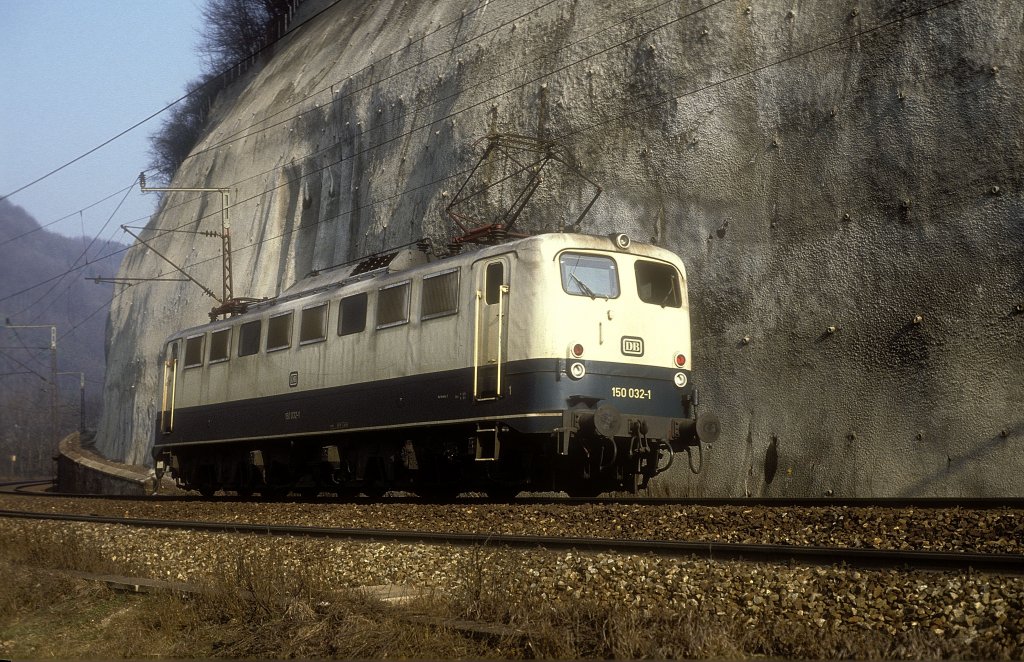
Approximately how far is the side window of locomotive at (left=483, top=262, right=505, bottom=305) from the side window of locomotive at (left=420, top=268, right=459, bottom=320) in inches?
22.5

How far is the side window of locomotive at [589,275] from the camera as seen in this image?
13.7 meters

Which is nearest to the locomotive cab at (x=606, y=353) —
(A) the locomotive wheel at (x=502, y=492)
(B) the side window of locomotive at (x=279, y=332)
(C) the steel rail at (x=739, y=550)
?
(A) the locomotive wheel at (x=502, y=492)

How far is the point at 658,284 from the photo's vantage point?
14.8 m

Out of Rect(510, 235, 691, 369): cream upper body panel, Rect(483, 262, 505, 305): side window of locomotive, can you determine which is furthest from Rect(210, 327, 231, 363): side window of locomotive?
Rect(510, 235, 691, 369): cream upper body panel

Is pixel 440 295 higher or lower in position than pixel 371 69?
lower

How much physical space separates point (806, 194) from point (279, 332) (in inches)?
388

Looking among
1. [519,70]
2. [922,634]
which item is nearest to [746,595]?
[922,634]

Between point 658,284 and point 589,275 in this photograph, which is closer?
point 589,275

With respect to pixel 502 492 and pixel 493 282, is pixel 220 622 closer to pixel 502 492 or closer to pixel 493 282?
pixel 493 282

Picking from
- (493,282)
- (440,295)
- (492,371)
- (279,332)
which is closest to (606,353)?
(492,371)

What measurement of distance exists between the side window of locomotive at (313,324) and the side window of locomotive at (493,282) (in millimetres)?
4119

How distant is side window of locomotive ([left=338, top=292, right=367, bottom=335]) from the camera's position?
53.5 ft

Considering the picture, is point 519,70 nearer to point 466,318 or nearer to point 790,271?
point 790,271

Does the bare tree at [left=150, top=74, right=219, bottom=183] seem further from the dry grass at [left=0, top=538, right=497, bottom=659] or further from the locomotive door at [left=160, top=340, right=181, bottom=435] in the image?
the dry grass at [left=0, top=538, right=497, bottom=659]
